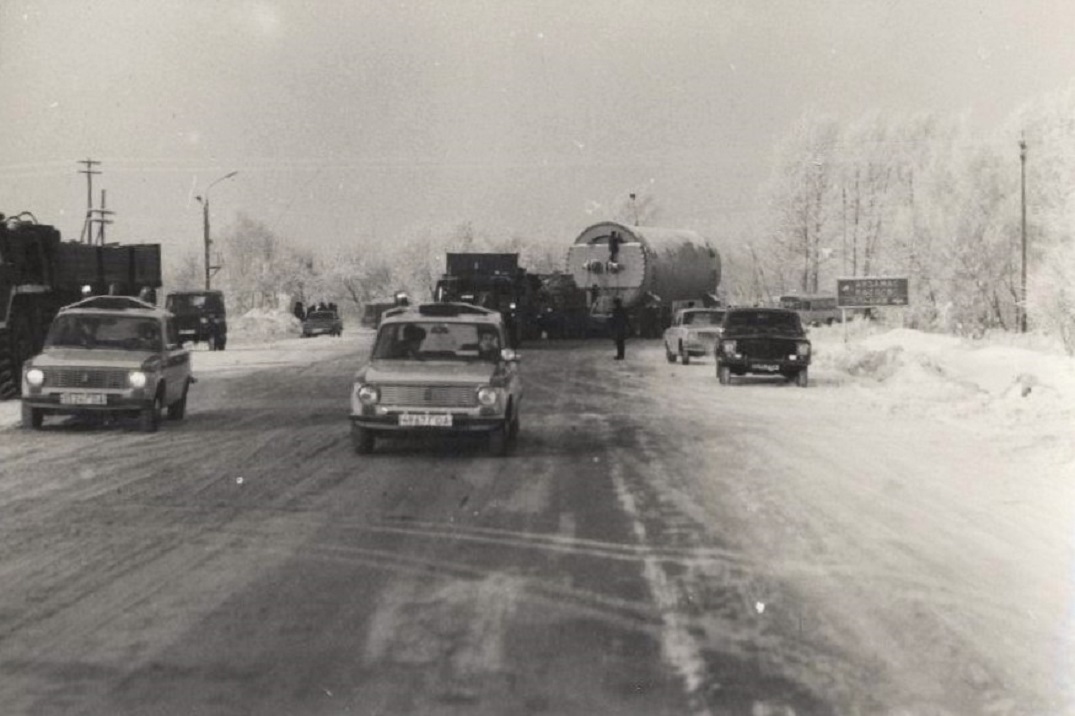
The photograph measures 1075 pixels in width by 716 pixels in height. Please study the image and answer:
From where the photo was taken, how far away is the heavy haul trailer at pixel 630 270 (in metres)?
51.5

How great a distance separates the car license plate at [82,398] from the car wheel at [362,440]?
14.5 ft

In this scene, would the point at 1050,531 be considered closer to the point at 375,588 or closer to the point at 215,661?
the point at 375,588

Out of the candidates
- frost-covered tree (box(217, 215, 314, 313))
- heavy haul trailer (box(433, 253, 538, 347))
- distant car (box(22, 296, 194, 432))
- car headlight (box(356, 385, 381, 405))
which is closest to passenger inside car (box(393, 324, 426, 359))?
car headlight (box(356, 385, 381, 405))

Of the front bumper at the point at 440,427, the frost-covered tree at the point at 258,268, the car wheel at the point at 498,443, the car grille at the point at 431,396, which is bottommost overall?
the car wheel at the point at 498,443

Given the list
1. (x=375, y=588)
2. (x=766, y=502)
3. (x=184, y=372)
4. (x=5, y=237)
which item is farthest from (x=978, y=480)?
(x=5, y=237)

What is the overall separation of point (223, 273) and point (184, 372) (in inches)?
5778

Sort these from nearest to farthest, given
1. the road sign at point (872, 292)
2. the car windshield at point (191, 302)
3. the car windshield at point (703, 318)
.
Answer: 1. the car windshield at point (703, 318)
2. the road sign at point (872, 292)
3. the car windshield at point (191, 302)

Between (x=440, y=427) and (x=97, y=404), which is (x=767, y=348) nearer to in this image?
(x=440, y=427)

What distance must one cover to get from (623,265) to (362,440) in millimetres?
37792

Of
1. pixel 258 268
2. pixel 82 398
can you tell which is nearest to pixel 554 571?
pixel 82 398

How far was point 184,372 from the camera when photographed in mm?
19859

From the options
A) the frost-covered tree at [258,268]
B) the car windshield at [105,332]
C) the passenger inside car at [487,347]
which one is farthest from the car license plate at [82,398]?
the frost-covered tree at [258,268]

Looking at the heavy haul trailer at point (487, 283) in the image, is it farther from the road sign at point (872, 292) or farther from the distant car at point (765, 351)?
the distant car at point (765, 351)

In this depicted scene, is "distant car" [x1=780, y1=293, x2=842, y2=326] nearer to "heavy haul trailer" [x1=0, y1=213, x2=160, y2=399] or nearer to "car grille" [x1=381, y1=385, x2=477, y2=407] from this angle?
"heavy haul trailer" [x1=0, y1=213, x2=160, y2=399]
